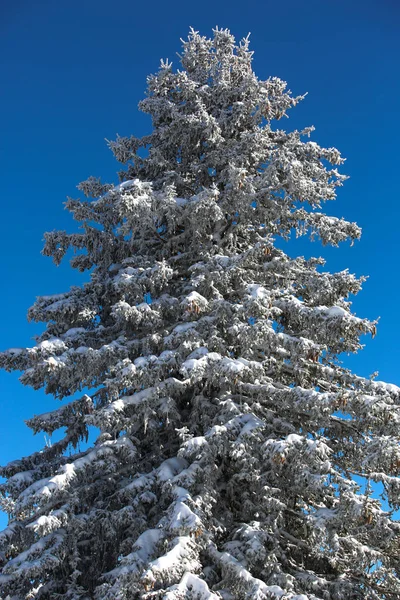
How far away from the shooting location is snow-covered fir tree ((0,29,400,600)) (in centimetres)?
704

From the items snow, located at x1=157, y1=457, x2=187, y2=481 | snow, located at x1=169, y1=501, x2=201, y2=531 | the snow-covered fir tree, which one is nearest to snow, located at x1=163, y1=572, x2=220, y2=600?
the snow-covered fir tree

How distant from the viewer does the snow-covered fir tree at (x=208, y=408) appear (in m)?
7.04

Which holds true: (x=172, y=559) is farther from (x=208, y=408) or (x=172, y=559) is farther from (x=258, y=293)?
(x=258, y=293)

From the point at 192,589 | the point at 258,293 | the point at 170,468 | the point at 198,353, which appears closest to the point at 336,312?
the point at 258,293

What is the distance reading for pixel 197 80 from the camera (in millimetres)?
14328

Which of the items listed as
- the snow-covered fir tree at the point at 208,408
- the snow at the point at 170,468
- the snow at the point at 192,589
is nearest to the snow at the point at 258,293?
the snow-covered fir tree at the point at 208,408

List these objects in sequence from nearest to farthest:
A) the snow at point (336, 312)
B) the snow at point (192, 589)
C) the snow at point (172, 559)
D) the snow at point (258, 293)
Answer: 1. the snow at point (192, 589)
2. the snow at point (172, 559)
3. the snow at point (336, 312)
4. the snow at point (258, 293)

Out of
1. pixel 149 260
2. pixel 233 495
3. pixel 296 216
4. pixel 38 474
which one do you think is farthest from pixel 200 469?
pixel 296 216

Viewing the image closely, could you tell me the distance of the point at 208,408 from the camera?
8.99m

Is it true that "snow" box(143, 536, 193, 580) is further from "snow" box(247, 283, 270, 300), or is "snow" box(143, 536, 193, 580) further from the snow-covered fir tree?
"snow" box(247, 283, 270, 300)

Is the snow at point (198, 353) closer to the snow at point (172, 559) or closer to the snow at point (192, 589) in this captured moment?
the snow at point (172, 559)

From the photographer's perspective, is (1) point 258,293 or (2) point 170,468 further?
(1) point 258,293

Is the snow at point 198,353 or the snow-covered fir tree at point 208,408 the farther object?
the snow at point 198,353

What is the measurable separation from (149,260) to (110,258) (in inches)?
49.8
